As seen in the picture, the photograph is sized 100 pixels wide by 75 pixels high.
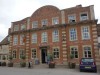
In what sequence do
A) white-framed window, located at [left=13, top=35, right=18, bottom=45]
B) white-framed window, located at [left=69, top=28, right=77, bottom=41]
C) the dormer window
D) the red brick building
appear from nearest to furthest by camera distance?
1. the red brick building
2. white-framed window, located at [left=69, top=28, right=77, bottom=41]
3. the dormer window
4. white-framed window, located at [left=13, top=35, right=18, bottom=45]

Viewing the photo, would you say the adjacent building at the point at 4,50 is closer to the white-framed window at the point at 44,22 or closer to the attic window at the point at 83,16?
the white-framed window at the point at 44,22

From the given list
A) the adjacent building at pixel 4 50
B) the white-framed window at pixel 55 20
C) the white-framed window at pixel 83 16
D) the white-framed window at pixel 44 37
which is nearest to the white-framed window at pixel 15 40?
the adjacent building at pixel 4 50

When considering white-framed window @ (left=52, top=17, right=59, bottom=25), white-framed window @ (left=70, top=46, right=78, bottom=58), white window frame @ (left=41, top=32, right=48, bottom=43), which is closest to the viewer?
white-framed window @ (left=70, top=46, right=78, bottom=58)

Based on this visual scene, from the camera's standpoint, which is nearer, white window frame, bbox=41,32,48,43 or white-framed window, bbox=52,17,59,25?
white-framed window, bbox=52,17,59,25

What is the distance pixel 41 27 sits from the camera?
2970 centimetres

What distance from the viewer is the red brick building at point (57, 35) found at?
25344 mm

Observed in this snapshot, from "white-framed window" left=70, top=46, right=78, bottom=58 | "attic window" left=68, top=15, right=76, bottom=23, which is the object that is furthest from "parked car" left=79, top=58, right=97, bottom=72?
"attic window" left=68, top=15, right=76, bottom=23

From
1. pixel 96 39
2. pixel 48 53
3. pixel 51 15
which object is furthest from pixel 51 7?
pixel 96 39

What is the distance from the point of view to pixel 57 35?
27.9 m

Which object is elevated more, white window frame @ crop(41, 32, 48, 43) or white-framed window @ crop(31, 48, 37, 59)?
white window frame @ crop(41, 32, 48, 43)

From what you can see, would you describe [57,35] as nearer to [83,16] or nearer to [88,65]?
[83,16]

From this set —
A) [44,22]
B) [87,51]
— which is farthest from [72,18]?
[87,51]

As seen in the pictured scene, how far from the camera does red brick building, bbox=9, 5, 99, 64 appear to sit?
83.1 ft

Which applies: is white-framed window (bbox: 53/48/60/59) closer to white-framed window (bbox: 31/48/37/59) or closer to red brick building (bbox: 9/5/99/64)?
red brick building (bbox: 9/5/99/64)
